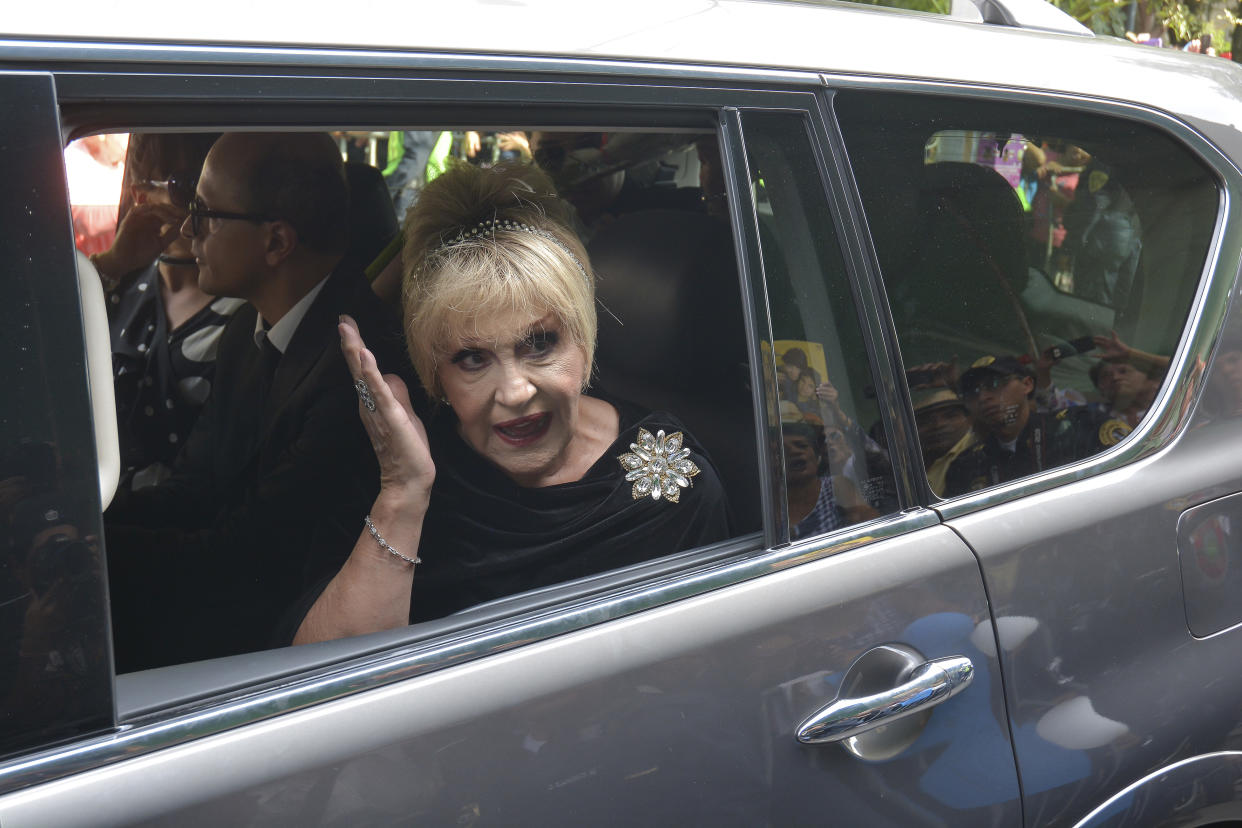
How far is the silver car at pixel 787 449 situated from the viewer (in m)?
0.89

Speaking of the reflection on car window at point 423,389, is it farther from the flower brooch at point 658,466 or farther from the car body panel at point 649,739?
the car body panel at point 649,739

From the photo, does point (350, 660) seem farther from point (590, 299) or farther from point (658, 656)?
point (590, 299)

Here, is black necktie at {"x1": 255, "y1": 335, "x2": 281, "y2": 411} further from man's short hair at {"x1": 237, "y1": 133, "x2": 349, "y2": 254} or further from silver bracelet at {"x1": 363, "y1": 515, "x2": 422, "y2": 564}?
silver bracelet at {"x1": 363, "y1": 515, "x2": 422, "y2": 564}

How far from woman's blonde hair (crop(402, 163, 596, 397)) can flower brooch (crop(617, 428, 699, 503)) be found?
0.47 feet

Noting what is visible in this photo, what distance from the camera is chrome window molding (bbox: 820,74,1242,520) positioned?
1.40 m

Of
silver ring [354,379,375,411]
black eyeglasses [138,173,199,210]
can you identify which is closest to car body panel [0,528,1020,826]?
silver ring [354,379,375,411]

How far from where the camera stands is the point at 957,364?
1438mm

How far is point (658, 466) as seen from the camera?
1582 millimetres

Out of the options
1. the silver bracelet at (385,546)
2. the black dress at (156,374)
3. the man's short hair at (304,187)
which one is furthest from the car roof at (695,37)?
the black dress at (156,374)

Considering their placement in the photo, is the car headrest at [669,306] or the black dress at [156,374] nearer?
the car headrest at [669,306]

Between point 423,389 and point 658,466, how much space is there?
0.40 m

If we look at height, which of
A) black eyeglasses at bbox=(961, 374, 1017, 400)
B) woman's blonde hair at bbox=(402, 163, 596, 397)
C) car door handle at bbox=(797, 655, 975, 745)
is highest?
woman's blonde hair at bbox=(402, 163, 596, 397)

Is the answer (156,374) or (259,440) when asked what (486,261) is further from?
(156,374)

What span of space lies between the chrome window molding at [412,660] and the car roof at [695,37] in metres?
0.58
